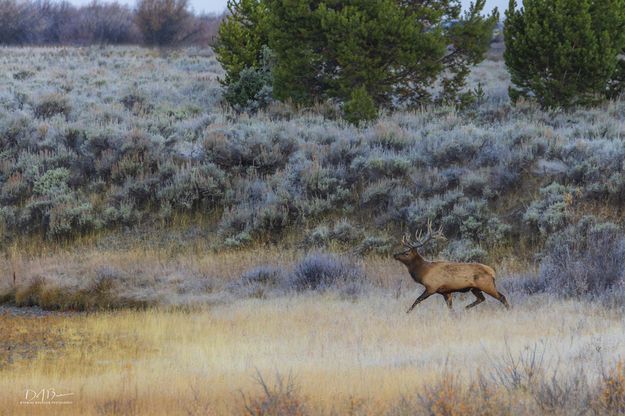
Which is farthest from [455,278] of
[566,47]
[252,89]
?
[252,89]

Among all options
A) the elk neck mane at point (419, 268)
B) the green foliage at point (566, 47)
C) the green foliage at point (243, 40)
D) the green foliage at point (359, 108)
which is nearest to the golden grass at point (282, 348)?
the elk neck mane at point (419, 268)

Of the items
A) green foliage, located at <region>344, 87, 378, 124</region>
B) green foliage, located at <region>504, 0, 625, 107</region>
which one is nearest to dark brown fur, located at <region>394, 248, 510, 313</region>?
green foliage, located at <region>344, 87, 378, 124</region>

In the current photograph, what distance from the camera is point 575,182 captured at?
14.5m

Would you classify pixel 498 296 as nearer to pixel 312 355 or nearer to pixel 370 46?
pixel 312 355

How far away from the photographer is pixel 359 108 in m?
20.0

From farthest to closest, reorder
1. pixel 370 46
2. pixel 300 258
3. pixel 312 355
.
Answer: pixel 370 46 → pixel 300 258 → pixel 312 355

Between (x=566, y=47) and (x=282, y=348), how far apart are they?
49.2ft

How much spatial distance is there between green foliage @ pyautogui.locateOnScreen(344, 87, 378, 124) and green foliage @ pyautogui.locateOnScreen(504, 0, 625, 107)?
4.36 metres

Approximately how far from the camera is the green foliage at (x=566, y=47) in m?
20.7

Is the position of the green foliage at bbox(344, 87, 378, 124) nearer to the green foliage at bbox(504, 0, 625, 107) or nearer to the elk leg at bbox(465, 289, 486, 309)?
the green foliage at bbox(504, 0, 625, 107)

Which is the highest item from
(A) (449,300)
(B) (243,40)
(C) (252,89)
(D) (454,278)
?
(B) (243,40)

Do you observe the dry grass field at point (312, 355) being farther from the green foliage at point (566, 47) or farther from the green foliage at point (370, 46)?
the green foliage at point (566, 47)

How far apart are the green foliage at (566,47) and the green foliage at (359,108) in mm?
4358

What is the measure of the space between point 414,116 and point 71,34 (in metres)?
43.6
